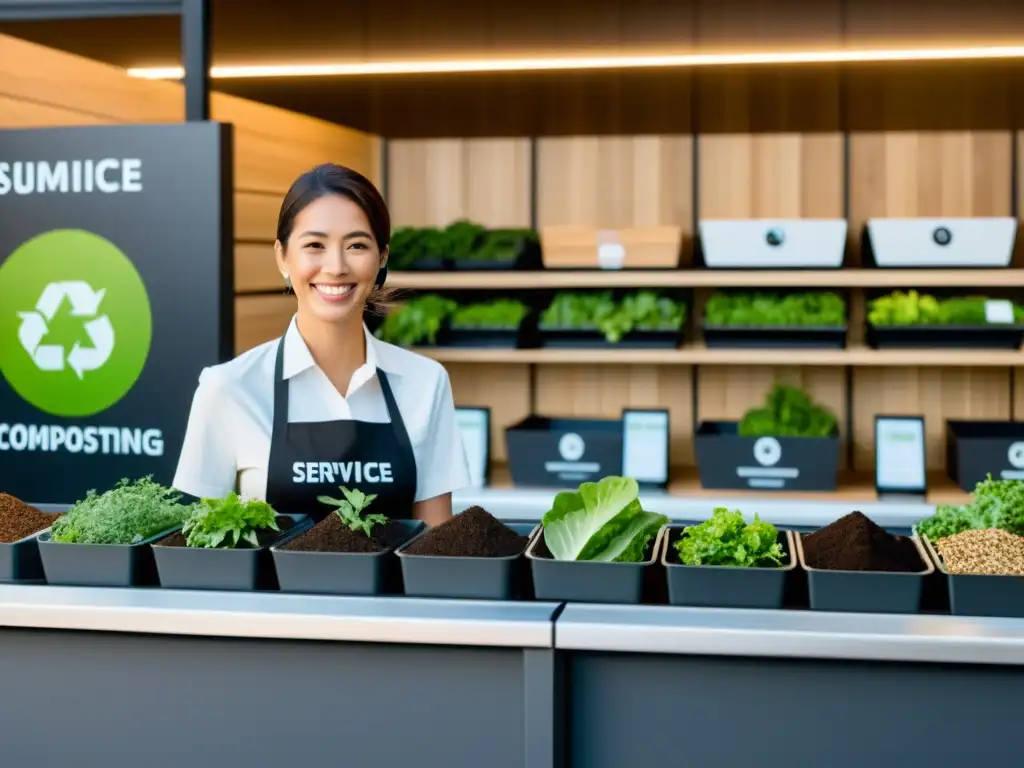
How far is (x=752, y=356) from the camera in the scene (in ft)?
13.9

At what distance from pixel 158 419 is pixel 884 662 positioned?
2.07m

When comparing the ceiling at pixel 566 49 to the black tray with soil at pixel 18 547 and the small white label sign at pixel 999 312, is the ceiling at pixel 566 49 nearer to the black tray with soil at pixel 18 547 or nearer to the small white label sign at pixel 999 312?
the small white label sign at pixel 999 312

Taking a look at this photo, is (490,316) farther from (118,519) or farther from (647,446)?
(118,519)

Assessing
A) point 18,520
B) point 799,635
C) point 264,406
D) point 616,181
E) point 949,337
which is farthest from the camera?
point 616,181

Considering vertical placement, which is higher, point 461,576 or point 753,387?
point 753,387

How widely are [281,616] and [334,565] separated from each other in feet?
0.41

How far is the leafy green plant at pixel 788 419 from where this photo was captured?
13.8ft

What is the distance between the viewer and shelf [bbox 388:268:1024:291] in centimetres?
412

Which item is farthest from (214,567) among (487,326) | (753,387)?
(753,387)

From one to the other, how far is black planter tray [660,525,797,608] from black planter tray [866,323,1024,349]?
7.72ft

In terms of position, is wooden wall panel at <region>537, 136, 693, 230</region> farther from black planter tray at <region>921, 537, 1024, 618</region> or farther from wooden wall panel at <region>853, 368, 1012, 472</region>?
black planter tray at <region>921, 537, 1024, 618</region>

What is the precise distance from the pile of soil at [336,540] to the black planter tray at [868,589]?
27.6 inches

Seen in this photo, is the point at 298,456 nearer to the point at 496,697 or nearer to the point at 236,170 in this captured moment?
the point at 496,697

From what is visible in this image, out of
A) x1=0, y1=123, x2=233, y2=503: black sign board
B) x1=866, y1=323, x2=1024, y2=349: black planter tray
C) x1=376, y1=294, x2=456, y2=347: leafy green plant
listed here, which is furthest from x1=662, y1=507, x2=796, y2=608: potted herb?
x1=376, y1=294, x2=456, y2=347: leafy green plant
